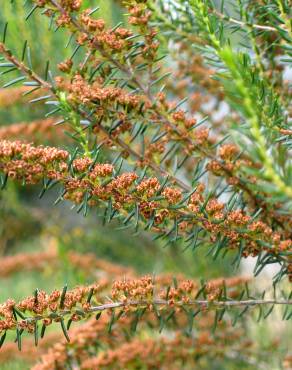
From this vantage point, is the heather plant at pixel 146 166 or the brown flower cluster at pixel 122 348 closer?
the heather plant at pixel 146 166

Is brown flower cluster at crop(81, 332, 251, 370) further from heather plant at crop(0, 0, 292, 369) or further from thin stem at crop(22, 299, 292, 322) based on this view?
thin stem at crop(22, 299, 292, 322)

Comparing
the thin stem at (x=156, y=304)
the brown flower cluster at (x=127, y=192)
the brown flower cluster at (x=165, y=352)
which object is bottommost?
the brown flower cluster at (x=165, y=352)

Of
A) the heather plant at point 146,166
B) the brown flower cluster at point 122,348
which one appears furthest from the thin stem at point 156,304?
the brown flower cluster at point 122,348

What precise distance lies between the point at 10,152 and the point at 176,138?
187mm

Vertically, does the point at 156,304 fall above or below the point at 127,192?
below

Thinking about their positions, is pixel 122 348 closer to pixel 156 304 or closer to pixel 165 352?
pixel 165 352

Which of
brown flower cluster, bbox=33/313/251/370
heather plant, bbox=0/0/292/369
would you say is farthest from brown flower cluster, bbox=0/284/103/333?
brown flower cluster, bbox=33/313/251/370

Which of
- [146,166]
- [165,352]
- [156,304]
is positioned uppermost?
[146,166]

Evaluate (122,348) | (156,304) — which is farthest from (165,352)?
(156,304)

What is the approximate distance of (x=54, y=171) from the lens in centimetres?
48

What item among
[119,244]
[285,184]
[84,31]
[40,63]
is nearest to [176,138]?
[84,31]

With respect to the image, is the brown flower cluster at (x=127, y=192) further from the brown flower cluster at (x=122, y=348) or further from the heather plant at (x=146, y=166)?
the brown flower cluster at (x=122, y=348)

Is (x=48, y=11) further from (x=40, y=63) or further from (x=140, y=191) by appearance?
(x=40, y=63)

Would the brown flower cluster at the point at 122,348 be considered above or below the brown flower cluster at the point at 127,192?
below
